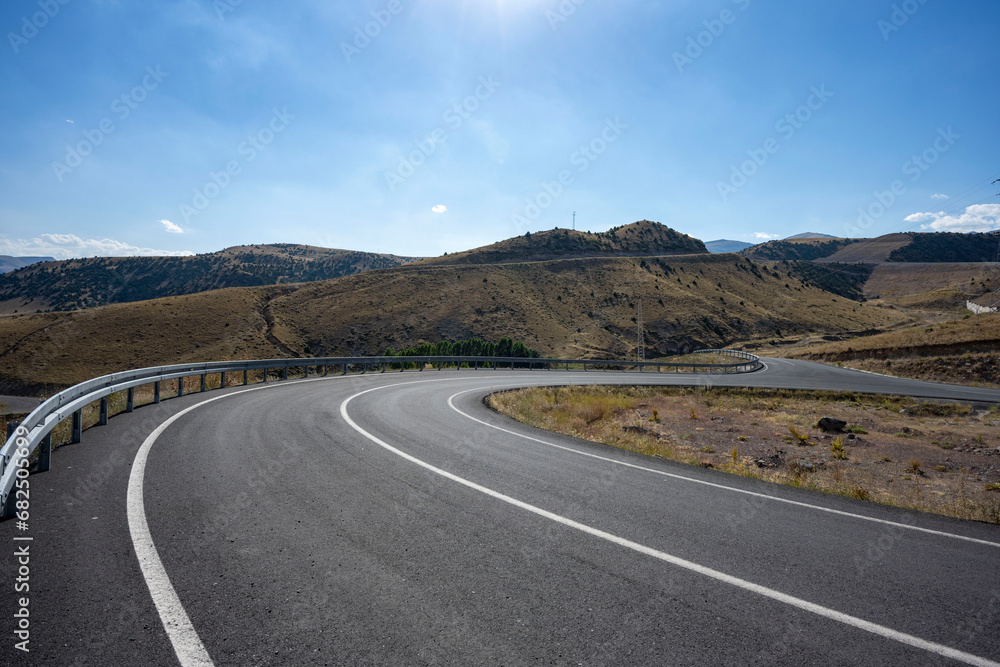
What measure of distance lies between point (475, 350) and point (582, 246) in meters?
67.9

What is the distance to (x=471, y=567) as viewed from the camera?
147 inches

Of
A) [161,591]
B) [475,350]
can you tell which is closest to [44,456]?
[161,591]

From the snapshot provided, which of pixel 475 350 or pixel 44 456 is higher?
pixel 44 456

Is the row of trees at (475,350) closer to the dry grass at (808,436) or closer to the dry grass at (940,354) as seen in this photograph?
the dry grass at (808,436)

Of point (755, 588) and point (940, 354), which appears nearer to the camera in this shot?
point (755, 588)

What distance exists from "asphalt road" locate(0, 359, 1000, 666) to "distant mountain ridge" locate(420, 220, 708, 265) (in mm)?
101075

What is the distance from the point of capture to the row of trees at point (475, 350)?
5338cm

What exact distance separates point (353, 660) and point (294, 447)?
5.70 metres

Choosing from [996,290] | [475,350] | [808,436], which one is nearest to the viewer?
[808,436]

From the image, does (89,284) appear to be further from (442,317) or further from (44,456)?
(44,456)

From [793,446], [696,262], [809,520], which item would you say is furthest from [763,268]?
[809,520]

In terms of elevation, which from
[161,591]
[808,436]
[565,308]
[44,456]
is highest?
[565,308]

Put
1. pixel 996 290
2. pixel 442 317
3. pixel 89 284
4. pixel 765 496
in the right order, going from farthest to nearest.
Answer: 1. pixel 89 284
2. pixel 996 290
3. pixel 442 317
4. pixel 765 496

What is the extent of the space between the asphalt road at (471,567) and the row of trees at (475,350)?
150 feet
